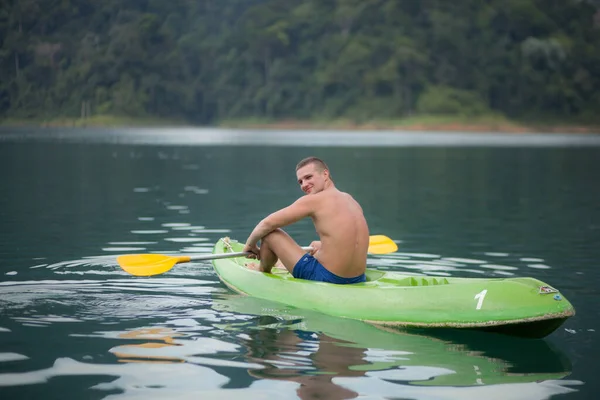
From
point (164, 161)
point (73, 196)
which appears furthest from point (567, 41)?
point (73, 196)

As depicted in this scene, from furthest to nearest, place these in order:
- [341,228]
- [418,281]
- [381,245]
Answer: [381,245] → [418,281] → [341,228]

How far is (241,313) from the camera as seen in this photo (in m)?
9.12

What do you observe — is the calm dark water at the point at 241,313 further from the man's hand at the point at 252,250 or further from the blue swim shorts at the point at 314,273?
the man's hand at the point at 252,250

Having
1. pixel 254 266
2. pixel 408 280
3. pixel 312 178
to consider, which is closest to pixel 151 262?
pixel 254 266

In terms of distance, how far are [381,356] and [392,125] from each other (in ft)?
355

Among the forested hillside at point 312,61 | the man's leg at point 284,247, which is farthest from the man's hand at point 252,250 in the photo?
the forested hillside at point 312,61

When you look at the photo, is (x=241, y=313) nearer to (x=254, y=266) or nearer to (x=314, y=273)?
(x=314, y=273)

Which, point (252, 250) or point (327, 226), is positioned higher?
point (327, 226)

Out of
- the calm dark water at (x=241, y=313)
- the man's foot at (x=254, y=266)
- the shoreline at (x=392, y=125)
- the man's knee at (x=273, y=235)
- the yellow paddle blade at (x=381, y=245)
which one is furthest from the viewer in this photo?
the shoreline at (x=392, y=125)

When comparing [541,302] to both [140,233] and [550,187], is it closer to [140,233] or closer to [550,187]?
[140,233]

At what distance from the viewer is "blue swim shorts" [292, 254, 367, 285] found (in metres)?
8.89

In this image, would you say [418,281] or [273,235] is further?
[273,235]

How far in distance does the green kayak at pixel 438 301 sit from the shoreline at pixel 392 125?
104373 millimetres

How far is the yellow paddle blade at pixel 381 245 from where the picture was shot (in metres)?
11.7
